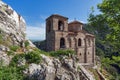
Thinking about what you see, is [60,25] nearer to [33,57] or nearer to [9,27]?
[9,27]

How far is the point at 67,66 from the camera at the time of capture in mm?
39344

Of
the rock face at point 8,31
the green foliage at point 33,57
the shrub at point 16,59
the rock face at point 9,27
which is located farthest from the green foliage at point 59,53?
the shrub at point 16,59

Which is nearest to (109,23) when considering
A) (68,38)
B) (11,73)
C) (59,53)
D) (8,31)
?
(11,73)

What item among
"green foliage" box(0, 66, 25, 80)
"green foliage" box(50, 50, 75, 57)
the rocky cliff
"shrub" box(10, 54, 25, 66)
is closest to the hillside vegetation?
"green foliage" box(0, 66, 25, 80)

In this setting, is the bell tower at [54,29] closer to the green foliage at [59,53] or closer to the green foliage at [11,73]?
the green foliage at [59,53]

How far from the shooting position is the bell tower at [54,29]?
2098 inches

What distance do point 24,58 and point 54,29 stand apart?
2144cm

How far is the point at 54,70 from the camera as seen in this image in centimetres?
3597

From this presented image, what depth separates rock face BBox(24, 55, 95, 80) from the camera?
3198 centimetres

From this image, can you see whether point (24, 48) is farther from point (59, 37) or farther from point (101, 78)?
point (101, 78)

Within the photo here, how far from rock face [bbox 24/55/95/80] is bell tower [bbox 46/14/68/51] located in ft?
37.6

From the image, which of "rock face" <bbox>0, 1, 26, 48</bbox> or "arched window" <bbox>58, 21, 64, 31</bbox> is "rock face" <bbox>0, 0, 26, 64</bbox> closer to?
"rock face" <bbox>0, 1, 26, 48</bbox>

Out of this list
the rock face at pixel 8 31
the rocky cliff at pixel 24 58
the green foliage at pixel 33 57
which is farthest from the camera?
the green foliage at pixel 33 57

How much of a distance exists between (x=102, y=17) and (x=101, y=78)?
1712 inches
